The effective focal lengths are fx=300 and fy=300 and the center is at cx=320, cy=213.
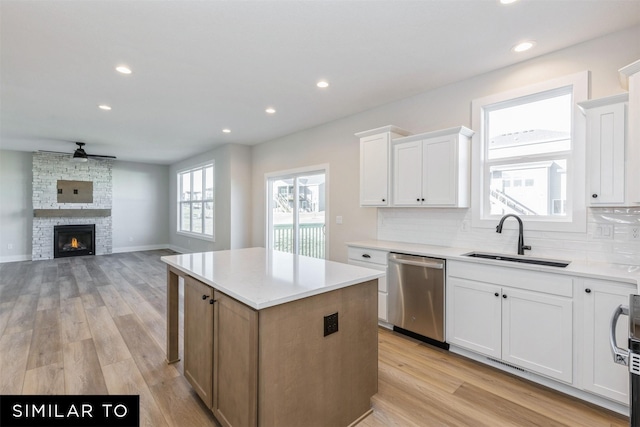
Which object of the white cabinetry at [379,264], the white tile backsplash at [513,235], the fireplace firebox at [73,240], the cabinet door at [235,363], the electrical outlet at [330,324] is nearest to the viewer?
the cabinet door at [235,363]

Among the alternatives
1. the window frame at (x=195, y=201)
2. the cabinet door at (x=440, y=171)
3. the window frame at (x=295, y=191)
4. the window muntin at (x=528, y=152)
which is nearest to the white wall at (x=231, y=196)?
the window frame at (x=195, y=201)

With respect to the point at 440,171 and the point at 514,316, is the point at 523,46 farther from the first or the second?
the point at 514,316

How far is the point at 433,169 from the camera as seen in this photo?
Result: 3.11 m

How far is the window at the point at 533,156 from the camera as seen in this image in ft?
8.17

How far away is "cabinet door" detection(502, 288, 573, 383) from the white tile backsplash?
23.1 inches

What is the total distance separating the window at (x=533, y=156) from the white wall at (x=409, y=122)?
4.7 inches

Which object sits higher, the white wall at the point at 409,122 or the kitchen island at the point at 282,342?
the white wall at the point at 409,122

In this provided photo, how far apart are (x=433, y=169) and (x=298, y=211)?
281 centimetres

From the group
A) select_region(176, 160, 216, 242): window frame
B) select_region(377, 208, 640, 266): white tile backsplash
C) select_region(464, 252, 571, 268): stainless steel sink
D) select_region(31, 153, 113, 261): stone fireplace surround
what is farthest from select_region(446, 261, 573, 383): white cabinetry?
select_region(31, 153, 113, 261): stone fireplace surround

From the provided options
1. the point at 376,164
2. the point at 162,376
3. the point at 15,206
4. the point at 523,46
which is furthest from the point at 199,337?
the point at 15,206

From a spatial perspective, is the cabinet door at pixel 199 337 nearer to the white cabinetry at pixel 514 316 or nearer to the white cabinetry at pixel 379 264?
the white cabinetry at pixel 379 264

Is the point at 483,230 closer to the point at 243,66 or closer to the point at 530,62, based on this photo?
the point at 530,62

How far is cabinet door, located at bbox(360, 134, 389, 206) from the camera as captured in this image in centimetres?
347

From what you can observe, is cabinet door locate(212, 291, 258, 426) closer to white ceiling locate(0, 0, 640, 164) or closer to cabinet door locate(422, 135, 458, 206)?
white ceiling locate(0, 0, 640, 164)
